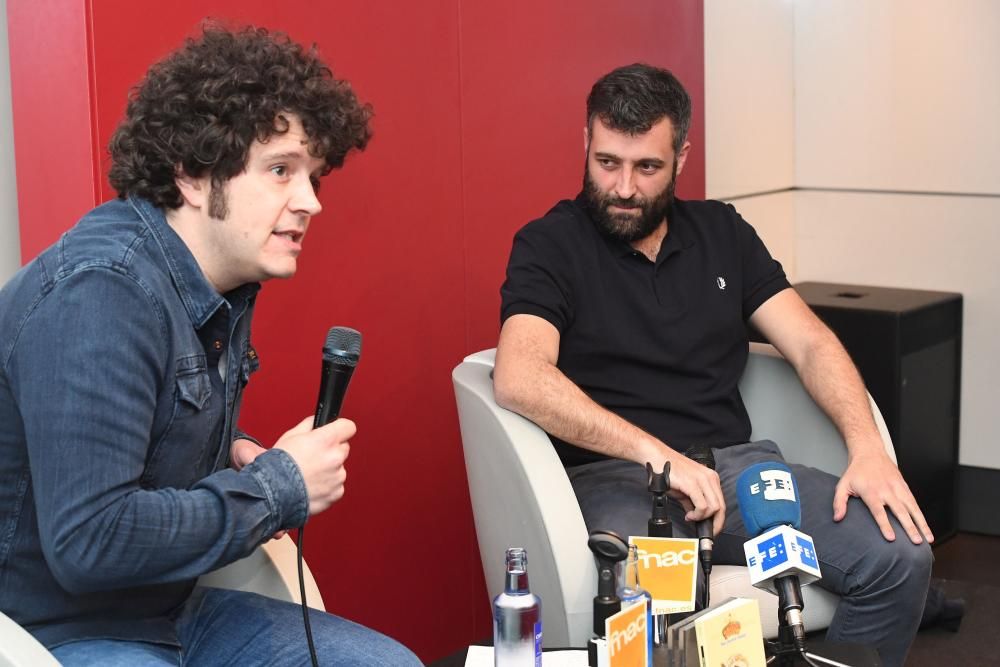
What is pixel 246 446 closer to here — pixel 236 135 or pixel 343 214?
pixel 236 135

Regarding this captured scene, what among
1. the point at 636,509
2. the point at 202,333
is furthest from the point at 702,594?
the point at 202,333

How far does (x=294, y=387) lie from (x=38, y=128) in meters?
0.72

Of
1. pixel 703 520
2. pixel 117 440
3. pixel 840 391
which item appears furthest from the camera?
pixel 840 391

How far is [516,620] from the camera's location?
5.47 feet

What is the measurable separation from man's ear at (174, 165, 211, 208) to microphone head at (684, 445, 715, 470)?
43.8 inches

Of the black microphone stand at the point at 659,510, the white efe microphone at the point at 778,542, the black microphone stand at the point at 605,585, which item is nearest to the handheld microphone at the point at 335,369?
the black microphone stand at the point at 605,585

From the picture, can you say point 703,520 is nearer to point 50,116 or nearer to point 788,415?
point 788,415

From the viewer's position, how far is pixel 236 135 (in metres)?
1.64

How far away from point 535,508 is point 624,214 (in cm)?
71

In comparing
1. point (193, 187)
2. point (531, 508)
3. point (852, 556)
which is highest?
point (193, 187)

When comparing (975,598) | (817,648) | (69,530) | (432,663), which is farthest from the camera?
(975,598)

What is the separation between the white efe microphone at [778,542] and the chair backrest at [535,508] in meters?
0.36

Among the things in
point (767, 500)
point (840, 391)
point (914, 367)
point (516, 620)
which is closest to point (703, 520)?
point (767, 500)

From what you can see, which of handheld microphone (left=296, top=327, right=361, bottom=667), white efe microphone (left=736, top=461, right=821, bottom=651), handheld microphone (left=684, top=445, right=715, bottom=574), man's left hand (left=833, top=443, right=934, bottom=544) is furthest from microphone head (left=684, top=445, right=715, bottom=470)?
handheld microphone (left=296, top=327, right=361, bottom=667)
